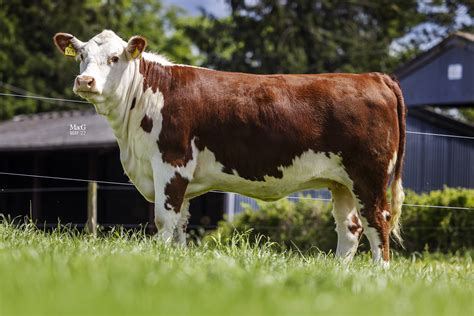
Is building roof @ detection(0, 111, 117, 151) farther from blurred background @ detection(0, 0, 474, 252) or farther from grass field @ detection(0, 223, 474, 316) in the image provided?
grass field @ detection(0, 223, 474, 316)

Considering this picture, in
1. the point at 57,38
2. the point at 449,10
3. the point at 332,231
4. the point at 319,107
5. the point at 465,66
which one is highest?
the point at 449,10

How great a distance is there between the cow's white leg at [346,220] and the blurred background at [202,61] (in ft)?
35.4

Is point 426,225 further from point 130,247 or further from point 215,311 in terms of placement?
point 215,311

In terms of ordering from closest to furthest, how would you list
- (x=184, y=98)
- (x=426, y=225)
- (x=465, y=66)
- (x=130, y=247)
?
(x=130, y=247), (x=184, y=98), (x=426, y=225), (x=465, y=66)

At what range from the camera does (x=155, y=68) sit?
8227 mm

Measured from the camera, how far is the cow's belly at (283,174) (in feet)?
26.0

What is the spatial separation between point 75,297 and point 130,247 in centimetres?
242

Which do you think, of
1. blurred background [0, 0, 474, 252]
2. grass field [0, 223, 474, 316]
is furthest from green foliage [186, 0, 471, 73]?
grass field [0, 223, 474, 316]

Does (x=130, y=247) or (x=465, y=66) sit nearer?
(x=130, y=247)

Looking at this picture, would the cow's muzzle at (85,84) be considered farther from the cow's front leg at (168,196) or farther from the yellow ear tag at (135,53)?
the cow's front leg at (168,196)

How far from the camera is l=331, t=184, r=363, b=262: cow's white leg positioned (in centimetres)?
844

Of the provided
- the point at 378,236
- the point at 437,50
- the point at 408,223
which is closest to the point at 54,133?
the point at 437,50

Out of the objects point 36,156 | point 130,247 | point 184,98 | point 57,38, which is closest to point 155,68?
point 184,98

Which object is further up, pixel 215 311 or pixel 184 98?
pixel 184 98
